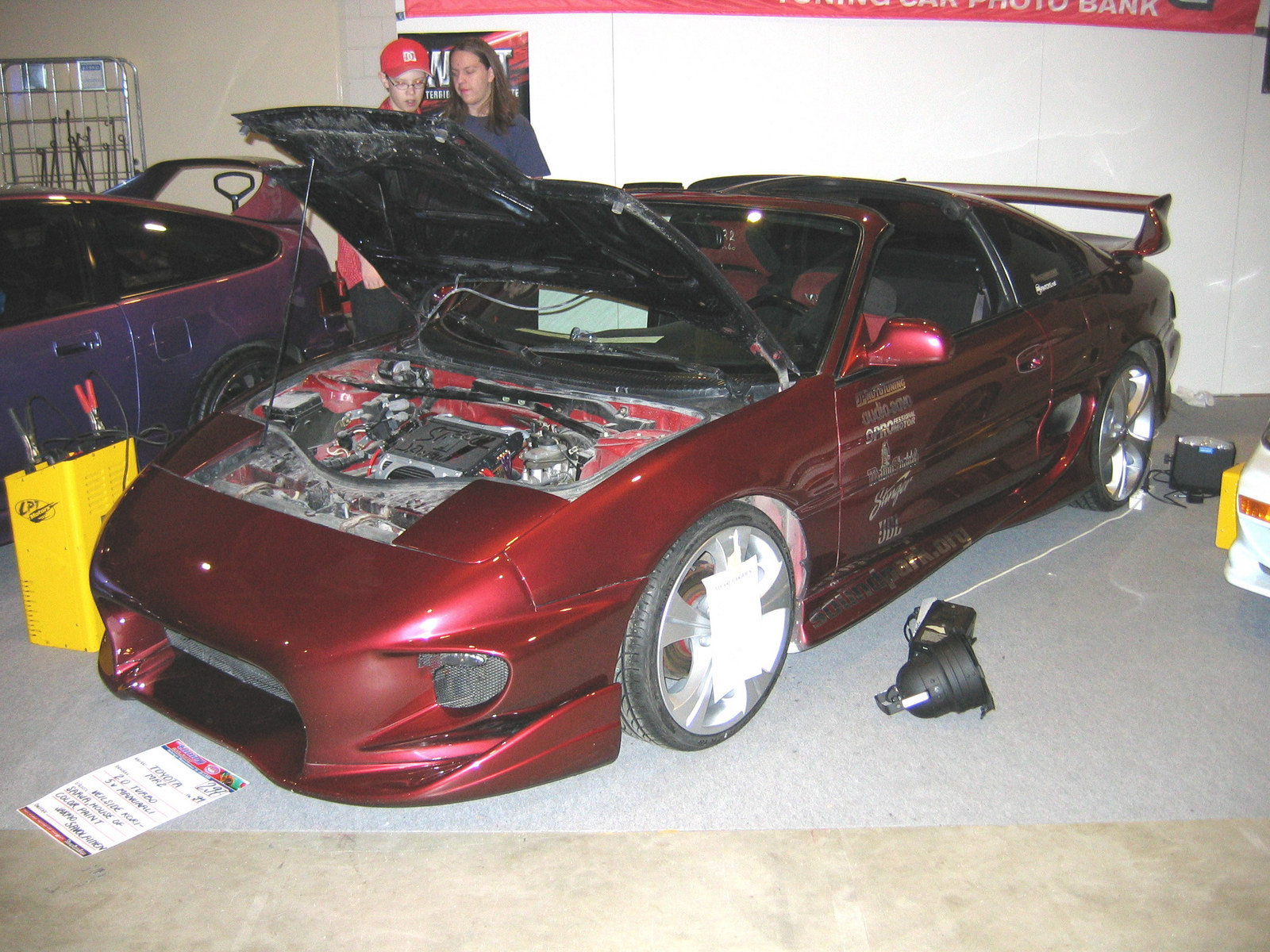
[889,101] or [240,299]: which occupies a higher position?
[889,101]

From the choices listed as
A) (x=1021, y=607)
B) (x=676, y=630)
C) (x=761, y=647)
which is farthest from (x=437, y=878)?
(x=1021, y=607)

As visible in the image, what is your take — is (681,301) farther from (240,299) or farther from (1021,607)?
(240,299)

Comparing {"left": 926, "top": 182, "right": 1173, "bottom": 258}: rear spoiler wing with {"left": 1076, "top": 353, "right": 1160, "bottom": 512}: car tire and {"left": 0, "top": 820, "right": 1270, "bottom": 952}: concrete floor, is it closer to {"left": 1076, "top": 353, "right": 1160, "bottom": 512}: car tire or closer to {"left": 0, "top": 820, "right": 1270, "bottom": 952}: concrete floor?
{"left": 1076, "top": 353, "right": 1160, "bottom": 512}: car tire

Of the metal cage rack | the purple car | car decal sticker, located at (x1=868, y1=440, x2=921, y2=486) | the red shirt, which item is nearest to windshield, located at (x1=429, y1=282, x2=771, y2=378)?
car decal sticker, located at (x1=868, y1=440, x2=921, y2=486)

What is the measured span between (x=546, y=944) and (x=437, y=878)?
1.05ft

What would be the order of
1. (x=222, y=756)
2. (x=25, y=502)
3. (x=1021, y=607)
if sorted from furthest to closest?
(x=1021, y=607), (x=25, y=502), (x=222, y=756)

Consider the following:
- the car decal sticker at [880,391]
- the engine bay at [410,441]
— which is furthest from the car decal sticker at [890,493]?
the engine bay at [410,441]

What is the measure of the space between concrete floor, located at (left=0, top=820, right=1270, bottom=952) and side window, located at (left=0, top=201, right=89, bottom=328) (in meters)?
2.05

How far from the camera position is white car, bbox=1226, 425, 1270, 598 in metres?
3.14

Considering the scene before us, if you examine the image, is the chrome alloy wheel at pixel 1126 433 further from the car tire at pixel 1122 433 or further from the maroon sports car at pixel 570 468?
the maroon sports car at pixel 570 468

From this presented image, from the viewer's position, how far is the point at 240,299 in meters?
4.32

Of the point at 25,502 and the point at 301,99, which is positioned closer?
the point at 25,502

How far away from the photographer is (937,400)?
3064mm

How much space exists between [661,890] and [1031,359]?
2134 mm
